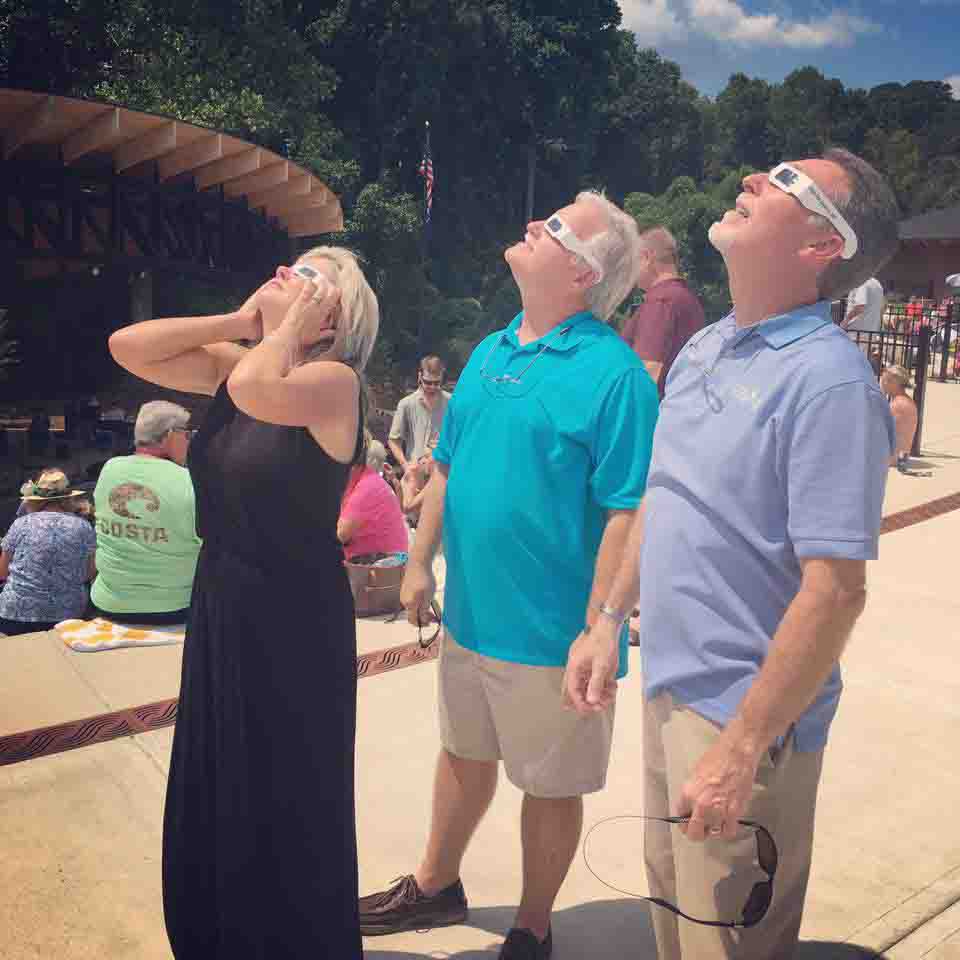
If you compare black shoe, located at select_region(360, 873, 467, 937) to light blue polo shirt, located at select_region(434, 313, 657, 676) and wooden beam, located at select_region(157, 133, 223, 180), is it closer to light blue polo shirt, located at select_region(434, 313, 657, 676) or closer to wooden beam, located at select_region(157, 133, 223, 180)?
light blue polo shirt, located at select_region(434, 313, 657, 676)

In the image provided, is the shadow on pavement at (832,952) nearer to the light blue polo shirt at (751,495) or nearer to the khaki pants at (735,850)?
the khaki pants at (735,850)

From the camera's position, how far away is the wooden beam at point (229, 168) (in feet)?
48.1

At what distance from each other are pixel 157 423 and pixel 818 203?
4091 mm

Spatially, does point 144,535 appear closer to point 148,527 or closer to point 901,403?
point 148,527

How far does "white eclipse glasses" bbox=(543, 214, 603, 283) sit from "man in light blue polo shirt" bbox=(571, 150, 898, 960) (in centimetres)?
66

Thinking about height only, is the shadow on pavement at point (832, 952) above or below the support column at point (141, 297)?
below

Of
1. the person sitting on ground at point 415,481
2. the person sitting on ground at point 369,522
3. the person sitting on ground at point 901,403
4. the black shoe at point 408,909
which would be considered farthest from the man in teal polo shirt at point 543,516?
the person sitting on ground at point 901,403

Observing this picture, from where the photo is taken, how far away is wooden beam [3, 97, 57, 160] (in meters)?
12.5

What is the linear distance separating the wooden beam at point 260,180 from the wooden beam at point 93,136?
215 centimetres

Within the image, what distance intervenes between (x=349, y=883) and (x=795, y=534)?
1.45 m

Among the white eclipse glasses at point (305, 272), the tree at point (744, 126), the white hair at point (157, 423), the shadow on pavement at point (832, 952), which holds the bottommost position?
the shadow on pavement at point (832, 952)

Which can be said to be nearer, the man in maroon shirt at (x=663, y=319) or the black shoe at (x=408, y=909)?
the black shoe at (x=408, y=909)

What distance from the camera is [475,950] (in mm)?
2898

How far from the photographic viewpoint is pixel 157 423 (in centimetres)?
536
